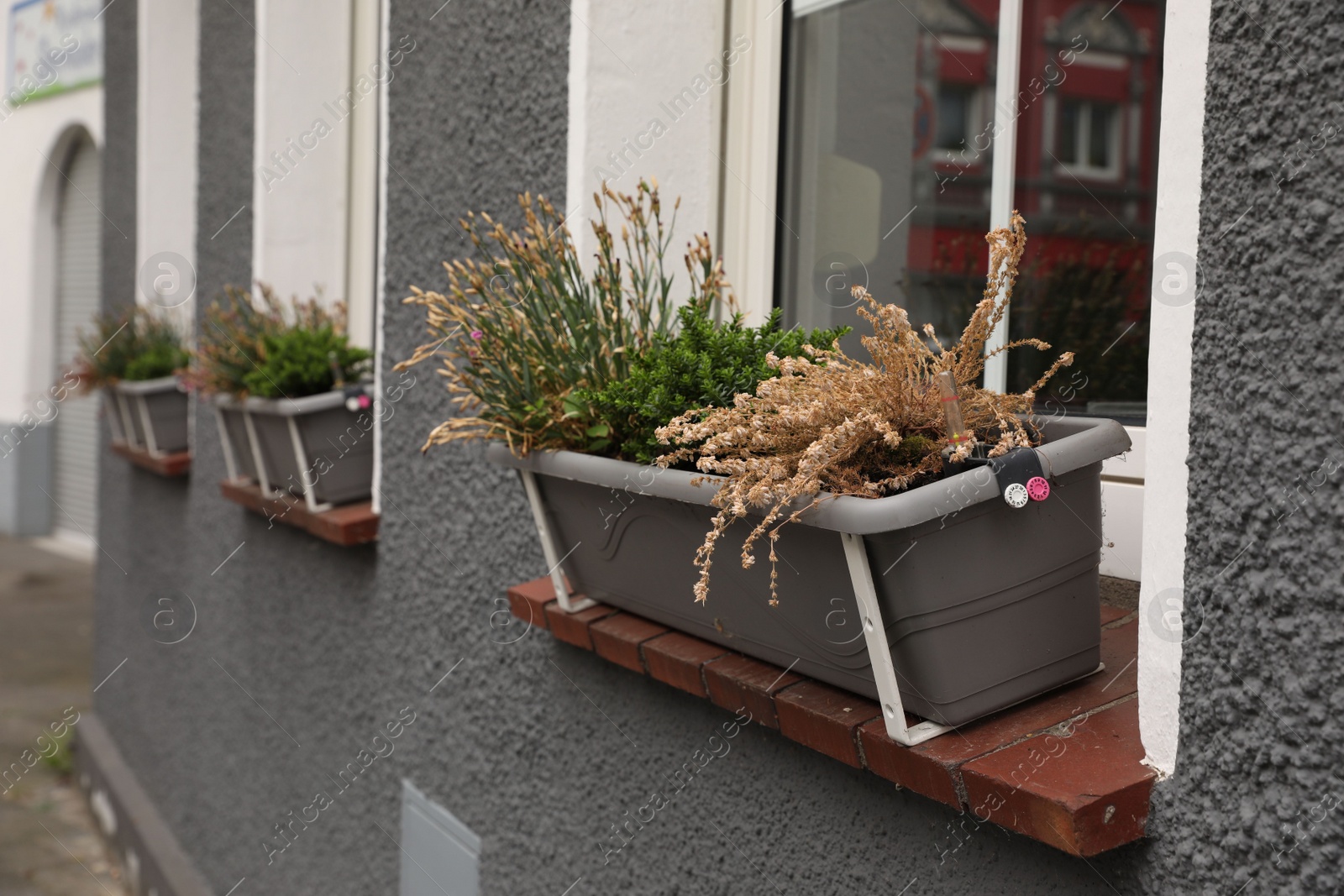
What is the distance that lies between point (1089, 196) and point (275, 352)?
2.27 metres

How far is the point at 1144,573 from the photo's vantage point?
118 centimetres

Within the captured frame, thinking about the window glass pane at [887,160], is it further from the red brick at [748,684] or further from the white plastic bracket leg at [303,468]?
the white plastic bracket leg at [303,468]

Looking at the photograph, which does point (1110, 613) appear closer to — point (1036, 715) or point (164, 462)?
point (1036, 715)

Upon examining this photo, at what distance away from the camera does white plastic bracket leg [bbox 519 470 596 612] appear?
1.86 meters

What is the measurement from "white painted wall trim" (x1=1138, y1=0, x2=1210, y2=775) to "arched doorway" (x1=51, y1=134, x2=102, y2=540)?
431 inches

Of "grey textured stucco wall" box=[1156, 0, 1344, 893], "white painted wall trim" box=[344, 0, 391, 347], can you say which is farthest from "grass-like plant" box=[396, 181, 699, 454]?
"white painted wall trim" box=[344, 0, 391, 347]

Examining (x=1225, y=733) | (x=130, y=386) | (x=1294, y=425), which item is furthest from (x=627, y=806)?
(x=130, y=386)

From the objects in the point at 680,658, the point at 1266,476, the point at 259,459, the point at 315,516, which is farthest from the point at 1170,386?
the point at 259,459

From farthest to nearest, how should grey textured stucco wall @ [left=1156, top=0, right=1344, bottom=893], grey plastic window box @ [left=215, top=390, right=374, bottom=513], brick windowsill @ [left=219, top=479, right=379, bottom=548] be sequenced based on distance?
grey plastic window box @ [left=215, top=390, right=374, bottom=513]
brick windowsill @ [left=219, top=479, right=379, bottom=548]
grey textured stucco wall @ [left=1156, top=0, right=1344, bottom=893]

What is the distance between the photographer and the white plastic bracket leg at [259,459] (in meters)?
3.38

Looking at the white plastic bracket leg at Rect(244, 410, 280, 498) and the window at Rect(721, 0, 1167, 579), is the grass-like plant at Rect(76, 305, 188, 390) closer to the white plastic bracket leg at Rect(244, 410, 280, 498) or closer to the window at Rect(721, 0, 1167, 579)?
the white plastic bracket leg at Rect(244, 410, 280, 498)

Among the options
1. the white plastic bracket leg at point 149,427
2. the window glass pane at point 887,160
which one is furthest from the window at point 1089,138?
the white plastic bracket leg at point 149,427

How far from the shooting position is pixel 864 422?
48.8 inches

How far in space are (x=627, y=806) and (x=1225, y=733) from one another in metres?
1.13
